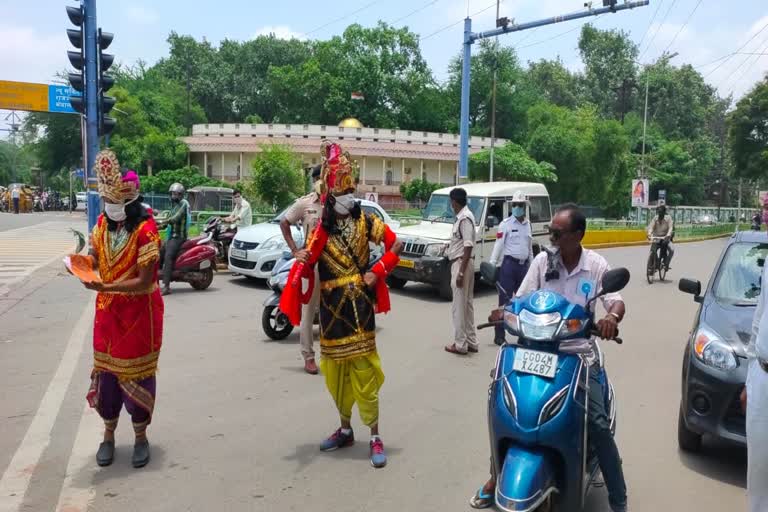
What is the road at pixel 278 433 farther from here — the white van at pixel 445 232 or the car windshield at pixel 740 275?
the white van at pixel 445 232

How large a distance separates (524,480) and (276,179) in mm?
26210

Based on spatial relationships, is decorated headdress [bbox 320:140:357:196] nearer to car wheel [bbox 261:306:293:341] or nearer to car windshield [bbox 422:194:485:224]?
car wheel [bbox 261:306:293:341]

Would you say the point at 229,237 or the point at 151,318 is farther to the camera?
the point at 229,237

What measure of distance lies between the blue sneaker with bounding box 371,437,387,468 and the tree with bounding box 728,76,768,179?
161 feet

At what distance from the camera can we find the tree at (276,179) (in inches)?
1110

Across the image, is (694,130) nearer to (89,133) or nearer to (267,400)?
(89,133)

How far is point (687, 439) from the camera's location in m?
4.78

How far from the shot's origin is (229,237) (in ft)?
46.0

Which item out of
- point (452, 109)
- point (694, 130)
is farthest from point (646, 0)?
point (694, 130)

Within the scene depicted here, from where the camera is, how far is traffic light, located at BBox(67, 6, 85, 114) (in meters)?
12.7

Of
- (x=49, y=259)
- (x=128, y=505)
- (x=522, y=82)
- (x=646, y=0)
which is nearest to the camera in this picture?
(x=128, y=505)

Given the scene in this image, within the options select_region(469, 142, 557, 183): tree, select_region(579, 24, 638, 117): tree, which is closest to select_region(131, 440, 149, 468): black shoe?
select_region(469, 142, 557, 183): tree

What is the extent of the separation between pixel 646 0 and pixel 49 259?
51.2 feet

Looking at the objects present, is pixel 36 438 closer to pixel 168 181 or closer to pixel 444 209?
pixel 444 209
